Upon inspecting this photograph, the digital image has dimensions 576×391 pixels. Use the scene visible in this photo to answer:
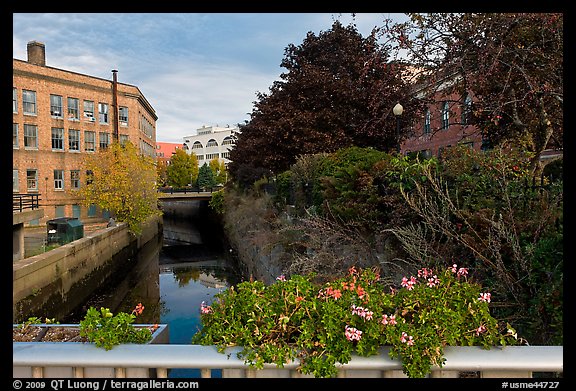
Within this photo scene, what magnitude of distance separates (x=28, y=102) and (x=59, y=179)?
6.20m

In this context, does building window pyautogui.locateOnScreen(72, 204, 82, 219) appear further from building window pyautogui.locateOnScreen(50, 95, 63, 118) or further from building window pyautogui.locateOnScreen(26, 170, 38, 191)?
building window pyautogui.locateOnScreen(50, 95, 63, 118)

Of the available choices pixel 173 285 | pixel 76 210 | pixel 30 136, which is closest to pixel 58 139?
pixel 30 136

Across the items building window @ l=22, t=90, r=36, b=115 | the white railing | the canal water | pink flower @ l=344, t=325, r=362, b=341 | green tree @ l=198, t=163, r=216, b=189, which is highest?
building window @ l=22, t=90, r=36, b=115

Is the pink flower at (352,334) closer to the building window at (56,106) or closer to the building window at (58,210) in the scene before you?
the building window at (58,210)

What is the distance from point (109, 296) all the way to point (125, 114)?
2458 centimetres

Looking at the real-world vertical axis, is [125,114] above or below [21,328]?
above

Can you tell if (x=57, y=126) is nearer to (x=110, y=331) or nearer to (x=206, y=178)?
(x=110, y=331)

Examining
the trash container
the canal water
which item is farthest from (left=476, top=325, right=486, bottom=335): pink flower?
the trash container

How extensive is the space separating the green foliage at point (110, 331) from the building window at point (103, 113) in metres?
37.9

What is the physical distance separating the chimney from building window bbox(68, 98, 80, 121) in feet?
10.8

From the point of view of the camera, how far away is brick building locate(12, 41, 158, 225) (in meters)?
30.7

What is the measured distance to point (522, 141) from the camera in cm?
935
